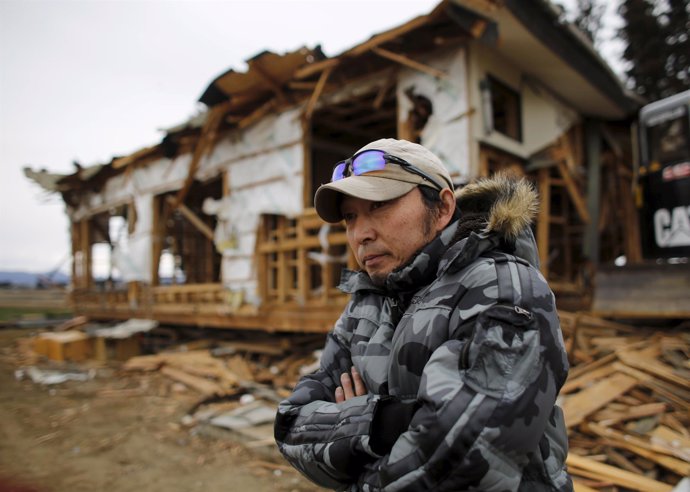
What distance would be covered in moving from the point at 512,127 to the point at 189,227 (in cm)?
1301

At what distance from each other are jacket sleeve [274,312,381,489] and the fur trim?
762 millimetres

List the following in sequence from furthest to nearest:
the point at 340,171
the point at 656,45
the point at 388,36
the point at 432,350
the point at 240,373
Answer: the point at 656,45 → the point at 240,373 → the point at 388,36 → the point at 340,171 → the point at 432,350

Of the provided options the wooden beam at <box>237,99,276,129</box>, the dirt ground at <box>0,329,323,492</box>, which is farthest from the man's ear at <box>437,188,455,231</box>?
the wooden beam at <box>237,99,276,129</box>

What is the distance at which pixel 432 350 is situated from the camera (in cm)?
138

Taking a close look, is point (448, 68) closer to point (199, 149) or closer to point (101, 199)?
point (199, 149)

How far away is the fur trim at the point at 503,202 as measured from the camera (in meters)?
1.50

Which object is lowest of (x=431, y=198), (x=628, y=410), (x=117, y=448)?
(x=117, y=448)

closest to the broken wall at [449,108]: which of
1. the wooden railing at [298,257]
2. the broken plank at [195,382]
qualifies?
the wooden railing at [298,257]

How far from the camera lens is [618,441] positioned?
3951 millimetres

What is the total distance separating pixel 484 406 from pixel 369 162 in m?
0.97

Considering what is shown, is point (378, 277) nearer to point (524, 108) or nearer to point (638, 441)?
point (638, 441)

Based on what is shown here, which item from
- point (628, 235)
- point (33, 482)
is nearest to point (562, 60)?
point (628, 235)

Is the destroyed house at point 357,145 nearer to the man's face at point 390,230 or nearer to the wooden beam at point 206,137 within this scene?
the wooden beam at point 206,137

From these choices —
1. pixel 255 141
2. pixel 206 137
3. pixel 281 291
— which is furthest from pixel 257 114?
pixel 281 291
